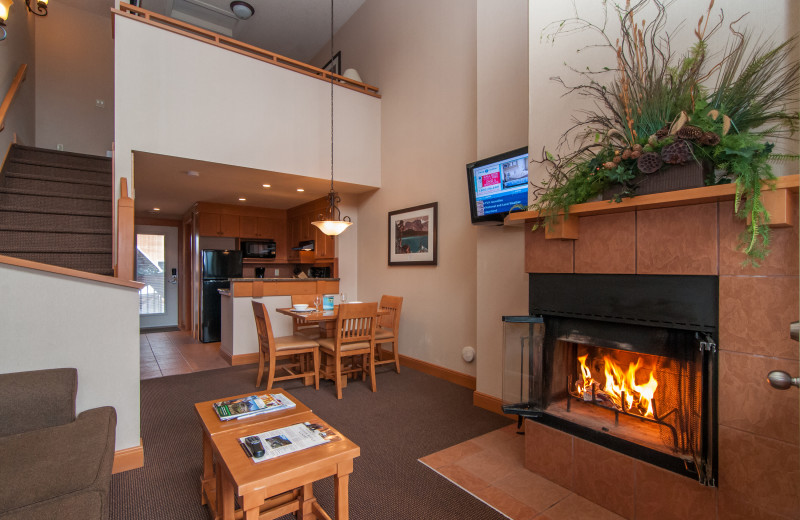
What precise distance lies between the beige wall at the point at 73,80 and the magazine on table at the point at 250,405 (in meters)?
6.34

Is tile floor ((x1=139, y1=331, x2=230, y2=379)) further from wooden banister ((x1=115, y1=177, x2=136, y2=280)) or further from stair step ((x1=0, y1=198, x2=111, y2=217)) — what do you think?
wooden banister ((x1=115, y1=177, x2=136, y2=280))

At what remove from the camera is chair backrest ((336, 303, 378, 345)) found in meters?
3.56

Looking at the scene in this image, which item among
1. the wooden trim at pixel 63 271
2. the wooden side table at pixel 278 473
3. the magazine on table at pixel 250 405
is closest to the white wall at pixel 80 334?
the wooden trim at pixel 63 271

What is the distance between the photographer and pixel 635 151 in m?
1.70

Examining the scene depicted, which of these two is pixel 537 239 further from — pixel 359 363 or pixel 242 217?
pixel 242 217

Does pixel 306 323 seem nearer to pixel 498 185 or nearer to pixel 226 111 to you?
pixel 226 111

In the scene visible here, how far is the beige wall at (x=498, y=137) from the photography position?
122 inches

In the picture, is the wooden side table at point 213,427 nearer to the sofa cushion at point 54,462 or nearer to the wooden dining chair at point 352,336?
the sofa cushion at point 54,462

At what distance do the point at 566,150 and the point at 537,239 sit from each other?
54cm

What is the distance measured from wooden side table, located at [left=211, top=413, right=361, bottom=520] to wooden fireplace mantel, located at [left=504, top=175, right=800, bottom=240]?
4.84 feet

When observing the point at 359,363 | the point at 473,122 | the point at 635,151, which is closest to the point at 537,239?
the point at 635,151

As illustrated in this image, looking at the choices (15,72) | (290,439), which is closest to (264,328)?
(290,439)

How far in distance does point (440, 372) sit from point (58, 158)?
5143 millimetres

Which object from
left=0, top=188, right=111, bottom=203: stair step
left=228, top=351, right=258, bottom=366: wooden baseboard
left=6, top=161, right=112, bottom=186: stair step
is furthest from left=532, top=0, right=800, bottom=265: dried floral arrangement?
left=6, top=161, right=112, bottom=186: stair step
